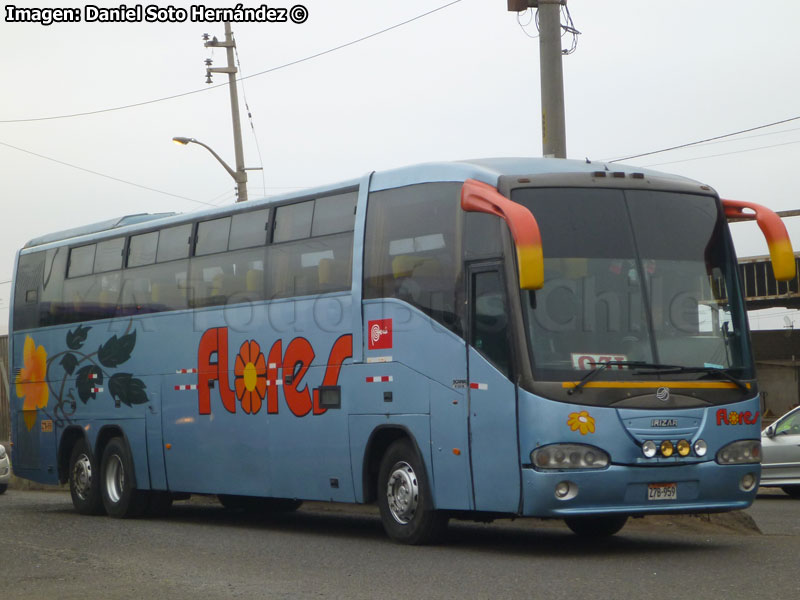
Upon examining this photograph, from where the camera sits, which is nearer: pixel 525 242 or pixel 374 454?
pixel 525 242

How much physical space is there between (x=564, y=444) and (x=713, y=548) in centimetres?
201

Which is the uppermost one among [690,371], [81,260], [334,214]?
[81,260]

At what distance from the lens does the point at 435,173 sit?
1251 centimetres

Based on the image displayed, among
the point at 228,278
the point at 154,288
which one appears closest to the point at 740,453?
the point at 228,278

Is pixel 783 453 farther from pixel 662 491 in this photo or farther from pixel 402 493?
pixel 662 491

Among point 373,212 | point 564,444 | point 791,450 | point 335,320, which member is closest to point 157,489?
Result: point 335,320

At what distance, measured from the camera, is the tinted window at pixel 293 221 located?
1435 centimetres

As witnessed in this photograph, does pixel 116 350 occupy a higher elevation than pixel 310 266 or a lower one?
lower

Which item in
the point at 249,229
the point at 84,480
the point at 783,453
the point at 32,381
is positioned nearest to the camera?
the point at 249,229

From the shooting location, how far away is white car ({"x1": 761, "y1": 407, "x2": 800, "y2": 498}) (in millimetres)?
19703

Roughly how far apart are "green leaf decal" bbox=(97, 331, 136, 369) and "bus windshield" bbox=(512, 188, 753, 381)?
779 cm

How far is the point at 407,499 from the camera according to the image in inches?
493

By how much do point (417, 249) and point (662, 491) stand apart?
126 inches

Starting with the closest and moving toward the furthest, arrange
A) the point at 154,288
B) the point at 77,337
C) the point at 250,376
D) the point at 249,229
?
the point at 250,376 → the point at 249,229 → the point at 154,288 → the point at 77,337
